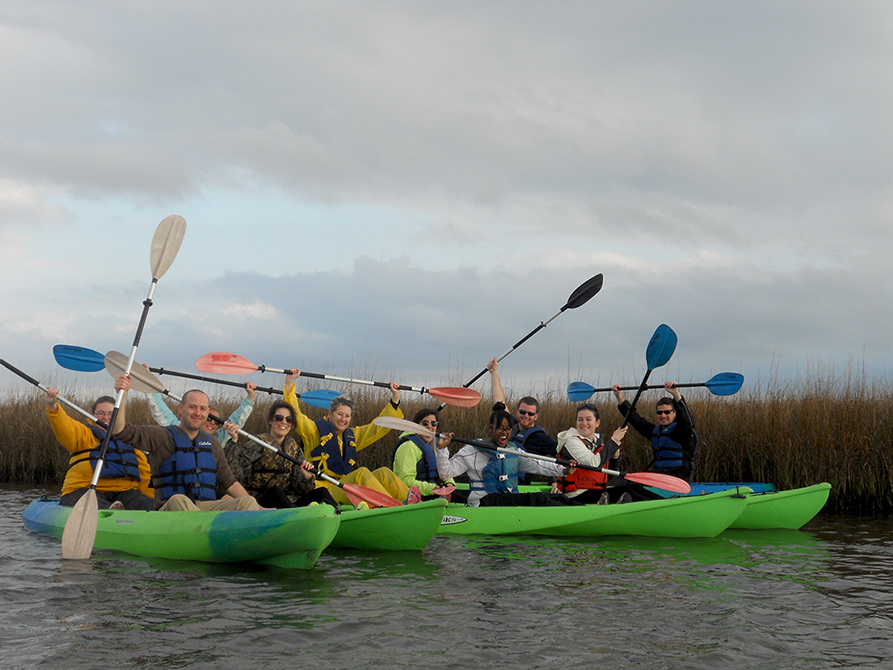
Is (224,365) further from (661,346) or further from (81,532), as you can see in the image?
(661,346)

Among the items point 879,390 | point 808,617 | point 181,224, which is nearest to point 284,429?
point 181,224

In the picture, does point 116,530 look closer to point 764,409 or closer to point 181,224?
point 181,224

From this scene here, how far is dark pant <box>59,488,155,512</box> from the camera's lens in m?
5.68

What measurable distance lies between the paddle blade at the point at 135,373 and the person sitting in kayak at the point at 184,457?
759 mm

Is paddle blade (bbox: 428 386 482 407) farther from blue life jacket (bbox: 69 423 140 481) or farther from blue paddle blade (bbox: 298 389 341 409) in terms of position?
blue life jacket (bbox: 69 423 140 481)

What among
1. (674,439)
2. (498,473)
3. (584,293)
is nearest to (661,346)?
(674,439)

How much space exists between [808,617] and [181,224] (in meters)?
5.78

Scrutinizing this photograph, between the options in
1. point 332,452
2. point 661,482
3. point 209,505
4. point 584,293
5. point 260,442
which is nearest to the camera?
point 209,505

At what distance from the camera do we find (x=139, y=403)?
13.1 meters

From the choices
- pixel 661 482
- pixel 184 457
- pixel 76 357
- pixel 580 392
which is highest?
pixel 76 357

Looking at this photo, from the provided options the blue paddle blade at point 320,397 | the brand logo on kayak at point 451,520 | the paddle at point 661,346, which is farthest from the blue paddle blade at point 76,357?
the paddle at point 661,346

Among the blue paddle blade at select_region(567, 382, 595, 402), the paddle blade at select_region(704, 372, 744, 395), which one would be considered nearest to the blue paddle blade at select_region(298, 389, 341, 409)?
the blue paddle blade at select_region(567, 382, 595, 402)

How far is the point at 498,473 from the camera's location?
21.6ft

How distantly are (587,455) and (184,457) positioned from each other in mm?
3009
